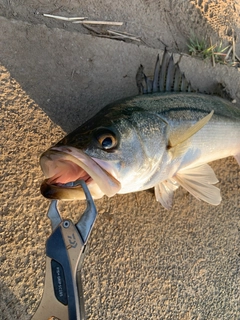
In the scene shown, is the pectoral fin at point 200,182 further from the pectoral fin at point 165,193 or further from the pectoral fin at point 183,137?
the pectoral fin at point 183,137

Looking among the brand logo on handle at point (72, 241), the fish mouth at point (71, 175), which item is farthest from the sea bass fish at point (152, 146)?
the brand logo on handle at point (72, 241)

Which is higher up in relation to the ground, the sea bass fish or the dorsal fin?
the dorsal fin

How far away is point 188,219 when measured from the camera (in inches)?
87.8

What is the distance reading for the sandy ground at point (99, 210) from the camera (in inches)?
72.5

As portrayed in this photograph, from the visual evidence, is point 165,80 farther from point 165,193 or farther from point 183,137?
point 165,193

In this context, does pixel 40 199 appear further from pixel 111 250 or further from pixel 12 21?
pixel 12 21

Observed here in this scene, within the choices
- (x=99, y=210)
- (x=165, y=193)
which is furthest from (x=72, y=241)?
(x=165, y=193)

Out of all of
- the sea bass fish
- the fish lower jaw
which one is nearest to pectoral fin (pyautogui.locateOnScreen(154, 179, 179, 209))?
the sea bass fish

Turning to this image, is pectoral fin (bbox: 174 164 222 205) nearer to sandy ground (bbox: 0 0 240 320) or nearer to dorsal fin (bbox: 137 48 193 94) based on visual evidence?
sandy ground (bbox: 0 0 240 320)

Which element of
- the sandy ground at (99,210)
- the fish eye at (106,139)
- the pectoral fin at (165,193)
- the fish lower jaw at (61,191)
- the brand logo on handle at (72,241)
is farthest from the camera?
the pectoral fin at (165,193)

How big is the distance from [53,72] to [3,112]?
410mm

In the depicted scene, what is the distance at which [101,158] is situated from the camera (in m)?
1.59

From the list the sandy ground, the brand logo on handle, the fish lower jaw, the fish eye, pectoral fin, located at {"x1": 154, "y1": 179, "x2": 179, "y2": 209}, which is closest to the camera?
the brand logo on handle

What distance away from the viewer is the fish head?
1.51 m
